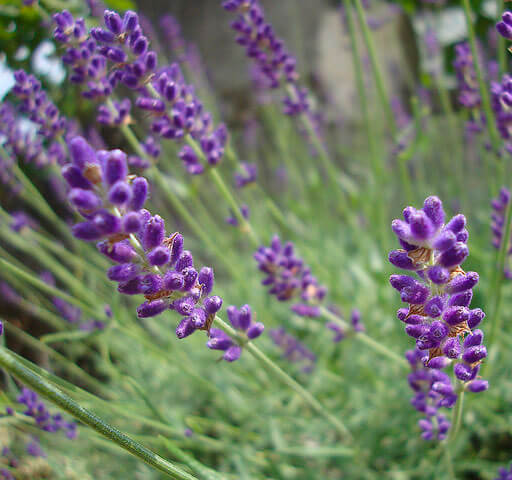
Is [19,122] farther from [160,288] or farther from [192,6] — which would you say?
[192,6]

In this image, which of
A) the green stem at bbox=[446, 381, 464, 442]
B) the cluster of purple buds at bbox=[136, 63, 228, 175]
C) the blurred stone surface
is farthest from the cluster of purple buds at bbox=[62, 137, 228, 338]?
the blurred stone surface

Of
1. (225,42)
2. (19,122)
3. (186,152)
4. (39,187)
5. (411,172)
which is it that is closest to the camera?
(186,152)

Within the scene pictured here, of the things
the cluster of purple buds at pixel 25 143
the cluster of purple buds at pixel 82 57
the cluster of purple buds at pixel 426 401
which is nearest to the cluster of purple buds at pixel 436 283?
the cluster of purple buds at pixel 426 401

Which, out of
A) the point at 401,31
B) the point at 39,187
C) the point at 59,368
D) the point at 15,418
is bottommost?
the point at 15,418

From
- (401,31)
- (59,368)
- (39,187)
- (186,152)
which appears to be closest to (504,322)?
(186,152)

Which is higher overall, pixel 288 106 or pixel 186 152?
Answer: pixel 288 106

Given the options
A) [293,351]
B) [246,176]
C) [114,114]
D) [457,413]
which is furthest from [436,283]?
[293,351]
